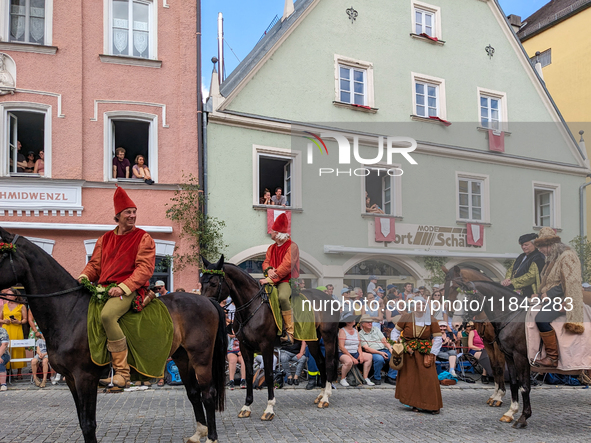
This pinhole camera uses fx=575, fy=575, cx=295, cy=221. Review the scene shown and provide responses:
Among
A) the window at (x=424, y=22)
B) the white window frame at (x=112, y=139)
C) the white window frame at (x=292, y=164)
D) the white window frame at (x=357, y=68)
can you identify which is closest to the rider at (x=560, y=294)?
the white window frame at (x=292, y=164)

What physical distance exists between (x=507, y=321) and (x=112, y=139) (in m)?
10.2

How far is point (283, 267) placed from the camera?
26.5 ft

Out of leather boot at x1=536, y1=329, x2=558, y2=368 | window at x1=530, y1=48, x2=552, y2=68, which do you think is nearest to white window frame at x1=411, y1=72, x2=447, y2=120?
window at x1=530, y1=48, x2=552, y2=68

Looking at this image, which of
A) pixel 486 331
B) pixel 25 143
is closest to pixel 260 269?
pixel 25 143

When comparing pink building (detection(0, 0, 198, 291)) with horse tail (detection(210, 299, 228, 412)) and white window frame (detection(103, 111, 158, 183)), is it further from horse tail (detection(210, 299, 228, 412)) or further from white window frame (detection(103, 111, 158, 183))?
horse tail (detection(210, 299, 228, 412))

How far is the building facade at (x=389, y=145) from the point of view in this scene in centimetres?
1541

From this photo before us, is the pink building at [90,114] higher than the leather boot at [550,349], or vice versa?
the pink building at [90,114]

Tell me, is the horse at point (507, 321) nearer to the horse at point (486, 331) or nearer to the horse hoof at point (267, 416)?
the horse at point (486, 331)

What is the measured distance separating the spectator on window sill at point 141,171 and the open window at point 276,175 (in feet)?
10.8

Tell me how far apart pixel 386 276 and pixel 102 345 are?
1266 cm

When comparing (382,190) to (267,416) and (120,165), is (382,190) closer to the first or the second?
(120,165)

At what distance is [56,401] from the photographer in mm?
8797

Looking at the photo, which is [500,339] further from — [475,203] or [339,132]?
[475,203]

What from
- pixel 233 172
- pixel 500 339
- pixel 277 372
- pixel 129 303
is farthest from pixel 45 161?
pixel 500 339
